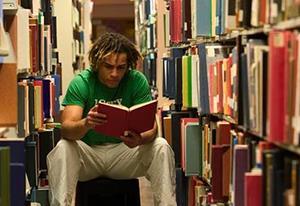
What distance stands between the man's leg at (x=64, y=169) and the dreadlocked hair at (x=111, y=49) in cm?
49

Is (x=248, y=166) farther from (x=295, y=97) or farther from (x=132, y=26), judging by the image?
(x=132, y=26)

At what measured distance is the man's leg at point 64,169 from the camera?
334cm

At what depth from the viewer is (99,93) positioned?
145 inches

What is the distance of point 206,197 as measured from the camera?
3412mm

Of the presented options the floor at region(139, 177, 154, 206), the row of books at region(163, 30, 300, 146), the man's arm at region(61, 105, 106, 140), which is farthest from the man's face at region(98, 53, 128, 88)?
the floor at region(139, 177, 154, 206)

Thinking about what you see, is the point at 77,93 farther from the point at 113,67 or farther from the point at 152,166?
the point at 152,166

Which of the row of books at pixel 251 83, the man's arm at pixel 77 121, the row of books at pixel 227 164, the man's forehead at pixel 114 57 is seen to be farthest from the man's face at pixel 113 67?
the row of books at pixel 227 164

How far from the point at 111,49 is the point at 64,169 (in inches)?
28.5

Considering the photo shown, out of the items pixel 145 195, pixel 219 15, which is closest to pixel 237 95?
pixel 219 15

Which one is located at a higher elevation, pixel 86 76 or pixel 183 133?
pixel 86 76

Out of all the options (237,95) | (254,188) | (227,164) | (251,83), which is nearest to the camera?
(254,188)

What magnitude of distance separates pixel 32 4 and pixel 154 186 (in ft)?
4.66

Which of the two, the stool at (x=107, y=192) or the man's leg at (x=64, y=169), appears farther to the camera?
the stool at (x=107, y=192)

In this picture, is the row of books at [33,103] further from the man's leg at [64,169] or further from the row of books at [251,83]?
the row of books at [251,83]
